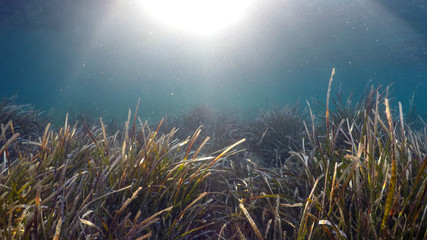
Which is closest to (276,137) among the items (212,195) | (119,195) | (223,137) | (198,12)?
(223,137)

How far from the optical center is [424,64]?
3044cm

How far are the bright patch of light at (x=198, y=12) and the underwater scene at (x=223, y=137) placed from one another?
6.2 inches

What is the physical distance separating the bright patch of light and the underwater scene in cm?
16

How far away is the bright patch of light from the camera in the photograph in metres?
18.2

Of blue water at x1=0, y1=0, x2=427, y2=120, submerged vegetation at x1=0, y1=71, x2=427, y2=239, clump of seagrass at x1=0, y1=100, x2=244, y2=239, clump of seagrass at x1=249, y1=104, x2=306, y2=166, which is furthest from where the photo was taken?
blue water at x1=0, y1=0, x2=427, y2=120

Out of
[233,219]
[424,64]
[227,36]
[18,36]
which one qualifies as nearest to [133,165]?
[233,219]

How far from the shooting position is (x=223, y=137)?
446cm

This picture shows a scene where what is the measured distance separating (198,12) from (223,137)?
1903 cm

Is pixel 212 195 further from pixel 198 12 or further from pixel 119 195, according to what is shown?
pixel 198 12

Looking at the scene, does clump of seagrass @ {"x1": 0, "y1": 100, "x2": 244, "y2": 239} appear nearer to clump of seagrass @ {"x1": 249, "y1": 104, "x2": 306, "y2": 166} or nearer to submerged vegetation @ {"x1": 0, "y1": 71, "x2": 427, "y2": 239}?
submerged vegetation @ {"x1": 0, "y1": 71, "x2": 427, "y2": 239}

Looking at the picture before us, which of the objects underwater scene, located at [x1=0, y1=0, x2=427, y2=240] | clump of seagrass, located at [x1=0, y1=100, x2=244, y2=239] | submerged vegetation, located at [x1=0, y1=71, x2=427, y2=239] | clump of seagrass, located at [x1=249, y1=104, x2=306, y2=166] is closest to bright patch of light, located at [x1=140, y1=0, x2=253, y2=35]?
underwater scene, located at [x1=0, y1=0, x2=427, y2=240]

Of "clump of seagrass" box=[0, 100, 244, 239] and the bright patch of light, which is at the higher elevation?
the bright patch of light

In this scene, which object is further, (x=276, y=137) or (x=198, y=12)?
(x=198, y=12)

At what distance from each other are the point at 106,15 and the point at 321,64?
1217 inches
